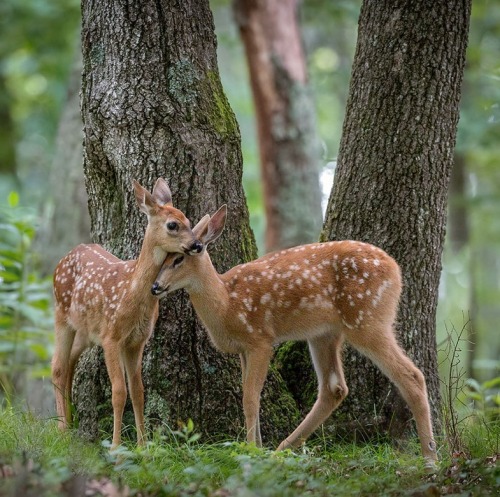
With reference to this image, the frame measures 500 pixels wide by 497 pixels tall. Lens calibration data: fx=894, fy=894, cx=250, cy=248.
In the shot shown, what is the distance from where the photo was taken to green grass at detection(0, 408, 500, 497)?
4.21 metres

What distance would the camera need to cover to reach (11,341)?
9.14m

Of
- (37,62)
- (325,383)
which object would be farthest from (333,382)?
(37,62)

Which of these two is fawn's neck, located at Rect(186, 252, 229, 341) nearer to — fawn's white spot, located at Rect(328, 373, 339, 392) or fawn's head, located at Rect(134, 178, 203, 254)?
fawn's head, located at Rect(134, 178, 203, 254)

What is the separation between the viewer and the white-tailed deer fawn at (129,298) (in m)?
5.73

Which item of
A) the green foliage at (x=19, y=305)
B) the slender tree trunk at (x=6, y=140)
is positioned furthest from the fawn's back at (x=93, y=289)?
the slender tree trunk at (x=6, y=140)

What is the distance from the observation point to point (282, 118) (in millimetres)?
13969

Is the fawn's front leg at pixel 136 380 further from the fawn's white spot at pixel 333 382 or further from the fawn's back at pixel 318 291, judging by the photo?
the fawn's white spot at pixel 333 382

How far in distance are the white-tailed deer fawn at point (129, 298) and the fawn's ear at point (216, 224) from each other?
10 cm

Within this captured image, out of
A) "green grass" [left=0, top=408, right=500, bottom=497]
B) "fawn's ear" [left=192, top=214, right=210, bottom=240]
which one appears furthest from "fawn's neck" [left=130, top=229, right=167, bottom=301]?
"green grass" [left=0, top=408, right=500, bottom=497]

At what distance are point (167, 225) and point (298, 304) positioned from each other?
1.01 m

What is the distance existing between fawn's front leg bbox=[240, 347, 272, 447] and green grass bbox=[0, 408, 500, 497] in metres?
0.22

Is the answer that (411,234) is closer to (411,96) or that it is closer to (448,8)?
(411,96)

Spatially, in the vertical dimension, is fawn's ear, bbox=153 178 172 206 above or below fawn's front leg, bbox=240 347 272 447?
above

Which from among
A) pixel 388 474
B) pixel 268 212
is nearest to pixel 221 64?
pixel 268 212
